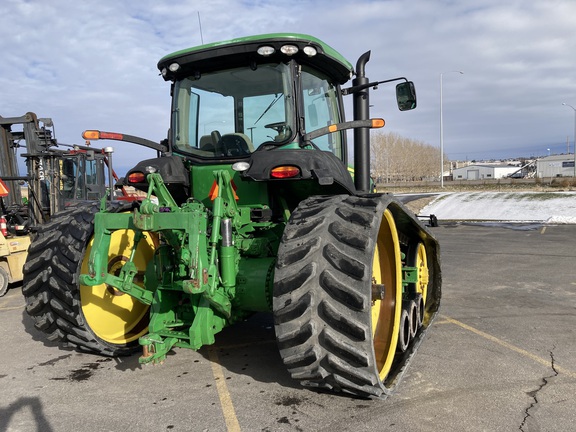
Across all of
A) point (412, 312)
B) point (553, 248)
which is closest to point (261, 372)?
point (412, 312)

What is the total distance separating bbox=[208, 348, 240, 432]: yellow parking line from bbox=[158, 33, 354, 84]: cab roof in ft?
8.72

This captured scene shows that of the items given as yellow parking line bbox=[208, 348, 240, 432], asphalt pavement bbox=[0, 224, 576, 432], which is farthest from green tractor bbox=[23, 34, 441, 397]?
yellow parking line bbox=[208, 348, 240, 432]

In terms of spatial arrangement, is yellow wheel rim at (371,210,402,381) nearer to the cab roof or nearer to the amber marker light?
the amber marker light

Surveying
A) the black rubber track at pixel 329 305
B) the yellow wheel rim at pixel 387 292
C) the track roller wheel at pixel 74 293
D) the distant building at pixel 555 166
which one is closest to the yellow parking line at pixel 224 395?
the black rubber track at pixel 329 305

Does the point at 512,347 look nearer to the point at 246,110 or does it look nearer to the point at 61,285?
the point at 246,110

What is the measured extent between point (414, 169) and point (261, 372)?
89302mm

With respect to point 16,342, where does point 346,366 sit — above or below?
above

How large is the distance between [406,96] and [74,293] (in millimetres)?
3714

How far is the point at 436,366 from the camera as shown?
4184 mm

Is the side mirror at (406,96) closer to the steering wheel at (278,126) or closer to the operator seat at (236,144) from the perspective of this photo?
the steering wheel at (278,126)

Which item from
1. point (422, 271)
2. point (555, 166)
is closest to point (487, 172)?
point (555, 166)

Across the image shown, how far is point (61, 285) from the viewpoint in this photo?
4031mm

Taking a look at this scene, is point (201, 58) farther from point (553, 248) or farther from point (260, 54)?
point (553, 248)

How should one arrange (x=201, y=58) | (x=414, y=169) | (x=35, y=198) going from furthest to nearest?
(x=414, y=169) < (x=35, y=198) < (x=201, y=58)
